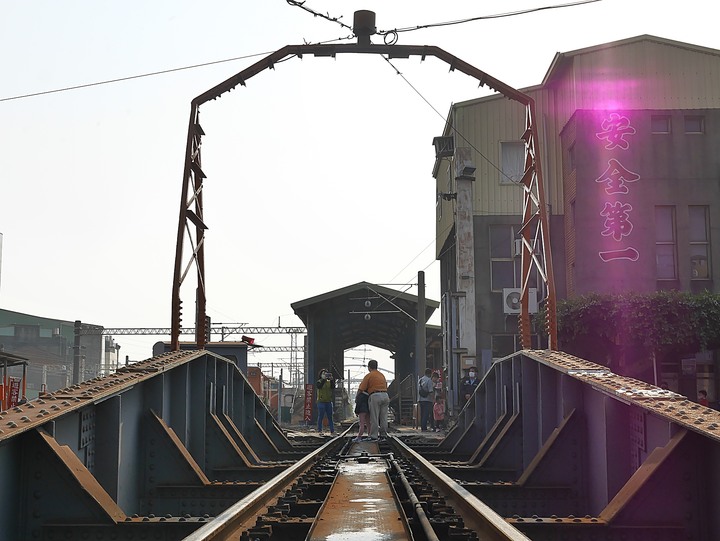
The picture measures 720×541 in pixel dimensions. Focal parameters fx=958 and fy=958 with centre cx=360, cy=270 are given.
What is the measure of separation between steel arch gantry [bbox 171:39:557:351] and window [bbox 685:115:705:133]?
19.7 metres

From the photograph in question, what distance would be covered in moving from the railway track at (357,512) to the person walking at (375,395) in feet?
22.1

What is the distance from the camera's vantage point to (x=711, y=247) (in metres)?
30.7

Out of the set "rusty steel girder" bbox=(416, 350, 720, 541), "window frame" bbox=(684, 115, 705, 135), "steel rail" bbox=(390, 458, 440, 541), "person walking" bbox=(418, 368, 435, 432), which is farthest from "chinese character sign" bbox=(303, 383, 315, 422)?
"steel rail" bbox=(390, 458, 440, 541)

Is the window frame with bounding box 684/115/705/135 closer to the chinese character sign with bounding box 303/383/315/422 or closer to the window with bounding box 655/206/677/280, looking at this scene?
the window with bounding box 655/206/677/280

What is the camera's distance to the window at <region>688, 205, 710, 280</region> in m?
30.8

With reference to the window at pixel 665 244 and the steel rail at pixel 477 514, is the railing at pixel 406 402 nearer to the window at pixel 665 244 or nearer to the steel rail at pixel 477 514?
the window at pixel 665 244

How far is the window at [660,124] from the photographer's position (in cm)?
3172

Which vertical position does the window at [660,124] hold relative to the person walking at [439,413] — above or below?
above

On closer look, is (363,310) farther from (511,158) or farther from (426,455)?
(426,455)

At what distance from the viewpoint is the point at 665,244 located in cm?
3123

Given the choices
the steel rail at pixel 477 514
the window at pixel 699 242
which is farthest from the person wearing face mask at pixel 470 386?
the window at pixel 699 242

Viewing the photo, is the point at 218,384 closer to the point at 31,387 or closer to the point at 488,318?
the point at 488,318

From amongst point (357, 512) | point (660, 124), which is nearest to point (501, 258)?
point (660, 124)

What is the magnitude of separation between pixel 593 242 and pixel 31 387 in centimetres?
6520
